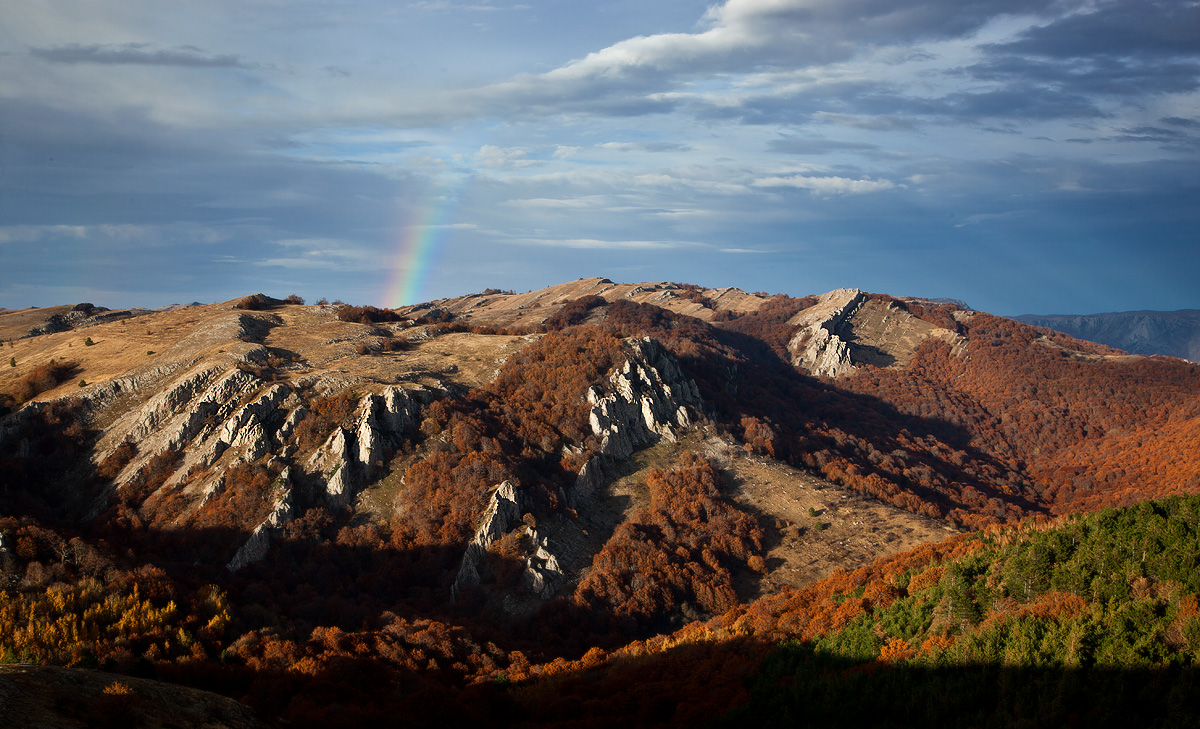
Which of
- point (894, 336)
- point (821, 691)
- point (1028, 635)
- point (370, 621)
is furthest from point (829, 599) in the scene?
point (894, 336)

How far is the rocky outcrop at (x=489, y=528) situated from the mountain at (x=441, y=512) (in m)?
0.16

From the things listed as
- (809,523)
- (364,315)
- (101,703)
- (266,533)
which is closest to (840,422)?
(809,523)

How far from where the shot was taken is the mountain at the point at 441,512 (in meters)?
24.9

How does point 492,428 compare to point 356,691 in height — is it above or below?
above

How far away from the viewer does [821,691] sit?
65.3 ft

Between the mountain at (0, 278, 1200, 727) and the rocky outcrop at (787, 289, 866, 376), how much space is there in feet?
138

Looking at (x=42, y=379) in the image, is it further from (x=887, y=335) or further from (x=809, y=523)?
(x=887, y=335)

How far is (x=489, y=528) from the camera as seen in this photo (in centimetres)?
4159

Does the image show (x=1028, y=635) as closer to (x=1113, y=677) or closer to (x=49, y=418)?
(x=1113, y=677)

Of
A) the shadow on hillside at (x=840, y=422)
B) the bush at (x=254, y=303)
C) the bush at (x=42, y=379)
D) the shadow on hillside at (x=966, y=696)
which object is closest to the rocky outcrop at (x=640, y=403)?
the shadow on hillside at (x=840, y=422)

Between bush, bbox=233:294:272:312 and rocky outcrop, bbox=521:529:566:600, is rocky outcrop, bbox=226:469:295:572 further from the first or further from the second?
bush, bbox=233:294:272:312

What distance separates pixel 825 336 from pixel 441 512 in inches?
3988

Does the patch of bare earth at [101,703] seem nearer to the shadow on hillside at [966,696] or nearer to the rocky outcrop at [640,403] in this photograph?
the shadow on hillside at [966,696]

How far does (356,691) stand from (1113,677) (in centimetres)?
2448
